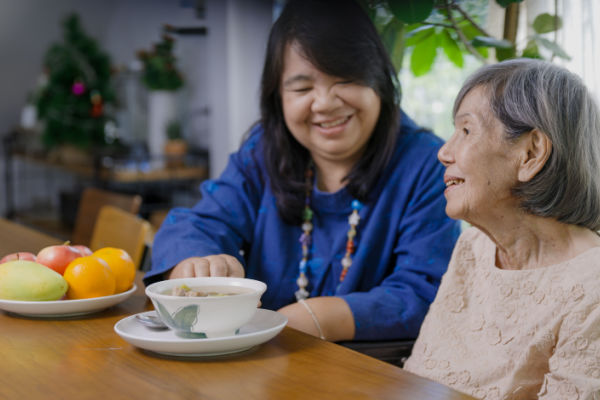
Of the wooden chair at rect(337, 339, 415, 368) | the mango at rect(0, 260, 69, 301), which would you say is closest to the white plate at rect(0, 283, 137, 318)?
the mango at rect(0, 260, 69, 301)

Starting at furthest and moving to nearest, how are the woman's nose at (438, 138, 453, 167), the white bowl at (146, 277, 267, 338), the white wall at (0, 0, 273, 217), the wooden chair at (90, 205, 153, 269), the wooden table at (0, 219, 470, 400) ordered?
the white wall at (0, 0, 273, 217) → the wooden chair at (90, 205, 153, 269) → the woman's nose at (438, 138, 453, 167) → the white bowl at (146, 277, 267, 338) → the wooden table at (0, 219, 470, 400)

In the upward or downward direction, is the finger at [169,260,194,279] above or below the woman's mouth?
below

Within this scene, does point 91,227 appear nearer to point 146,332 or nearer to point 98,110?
point 146,332

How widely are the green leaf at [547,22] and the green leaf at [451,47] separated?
8.6 inches

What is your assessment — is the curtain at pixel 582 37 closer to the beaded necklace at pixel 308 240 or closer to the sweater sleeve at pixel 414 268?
the sweater sleeve at pixel 414 268

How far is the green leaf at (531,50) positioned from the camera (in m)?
1.50

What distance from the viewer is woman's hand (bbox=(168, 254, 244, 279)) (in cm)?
131

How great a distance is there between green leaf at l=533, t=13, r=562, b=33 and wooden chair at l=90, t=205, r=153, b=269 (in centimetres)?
108

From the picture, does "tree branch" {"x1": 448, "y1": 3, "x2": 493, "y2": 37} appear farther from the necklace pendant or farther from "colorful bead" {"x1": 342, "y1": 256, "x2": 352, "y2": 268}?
the necklace pendant

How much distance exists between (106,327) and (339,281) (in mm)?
731

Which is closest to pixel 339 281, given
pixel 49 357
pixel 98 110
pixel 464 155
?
pixel 464 155

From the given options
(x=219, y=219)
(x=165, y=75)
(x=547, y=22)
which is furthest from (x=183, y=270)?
(x=165, y=75)

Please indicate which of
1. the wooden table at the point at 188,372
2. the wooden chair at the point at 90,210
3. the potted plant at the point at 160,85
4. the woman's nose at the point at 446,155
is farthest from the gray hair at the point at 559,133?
the potted plant at the point at 160,85

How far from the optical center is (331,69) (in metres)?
1.58
